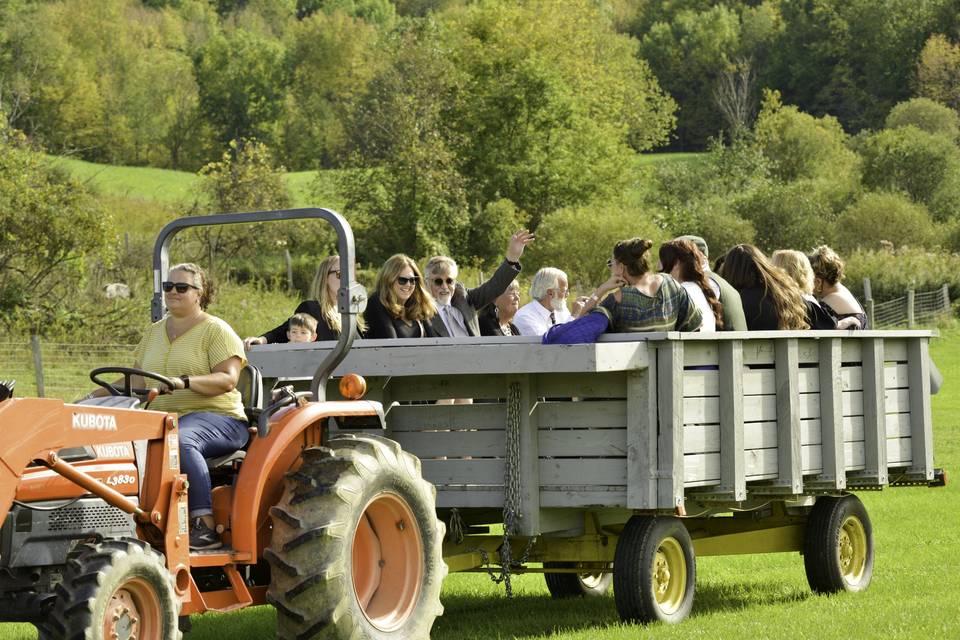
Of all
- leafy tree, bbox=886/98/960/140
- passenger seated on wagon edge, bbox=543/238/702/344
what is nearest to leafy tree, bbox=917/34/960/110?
leafy tree, bbox=886/98/960/140

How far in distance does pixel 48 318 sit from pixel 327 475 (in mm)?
22728

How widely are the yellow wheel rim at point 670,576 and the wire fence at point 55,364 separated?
45.4 feet

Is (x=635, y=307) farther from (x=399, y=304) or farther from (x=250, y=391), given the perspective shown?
(x=250, y=391)

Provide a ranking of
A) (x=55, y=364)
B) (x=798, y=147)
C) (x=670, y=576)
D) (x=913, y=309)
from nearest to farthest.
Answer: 1. (x=670, y=576)
2. (x=55, y=364)
3. (x=913, y=309)
4. (x=798, y=147)

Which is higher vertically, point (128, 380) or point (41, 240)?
point (41, 240)

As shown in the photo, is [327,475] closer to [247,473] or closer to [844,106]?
[247,473]

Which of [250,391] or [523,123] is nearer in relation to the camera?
[250,391]

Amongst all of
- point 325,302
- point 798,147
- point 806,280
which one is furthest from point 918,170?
point 325,302

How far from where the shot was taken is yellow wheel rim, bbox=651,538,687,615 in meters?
8.21

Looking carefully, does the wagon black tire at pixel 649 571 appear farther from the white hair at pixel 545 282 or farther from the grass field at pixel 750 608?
the white hair at pixel 545 282

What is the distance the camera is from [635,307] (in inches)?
317

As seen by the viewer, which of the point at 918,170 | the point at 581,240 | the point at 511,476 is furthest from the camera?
the point at 918,170

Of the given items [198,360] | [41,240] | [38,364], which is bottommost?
[198,360]

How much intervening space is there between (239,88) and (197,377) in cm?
8519
